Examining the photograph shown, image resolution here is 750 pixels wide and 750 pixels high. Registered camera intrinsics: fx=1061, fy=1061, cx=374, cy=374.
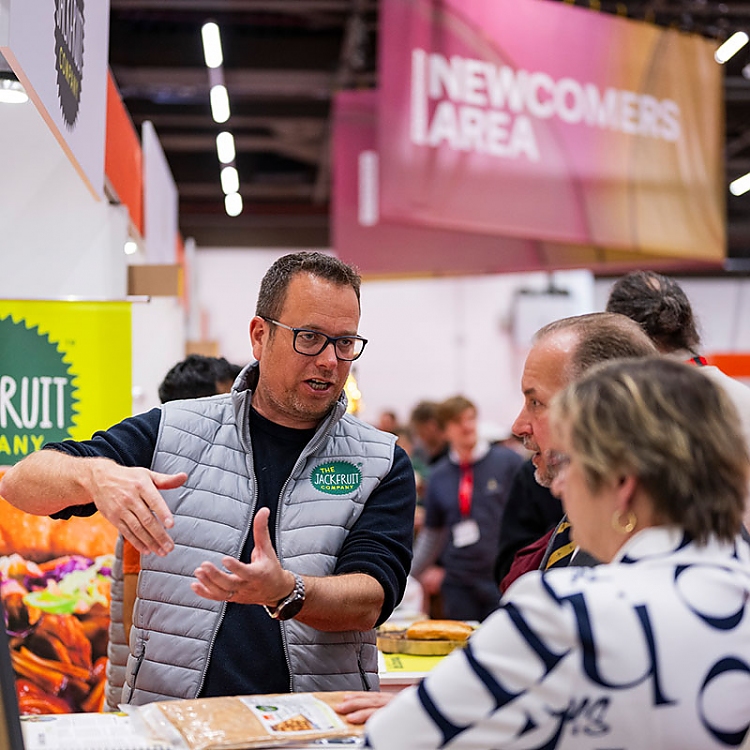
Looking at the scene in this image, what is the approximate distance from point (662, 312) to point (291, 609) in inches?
70.8

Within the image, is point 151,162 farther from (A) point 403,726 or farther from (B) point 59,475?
(A) point 403,726

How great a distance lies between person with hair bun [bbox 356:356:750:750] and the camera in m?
1.30

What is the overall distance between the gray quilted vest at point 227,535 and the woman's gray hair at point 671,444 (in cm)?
98

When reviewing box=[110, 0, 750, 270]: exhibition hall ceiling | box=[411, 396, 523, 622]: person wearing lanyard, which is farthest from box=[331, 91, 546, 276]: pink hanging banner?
box=[411, 396, 523, 622]: person wearing lanyard

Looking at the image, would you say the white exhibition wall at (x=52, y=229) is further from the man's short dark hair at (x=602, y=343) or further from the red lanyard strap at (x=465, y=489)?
the red lanyard strap at (x=465, y=489)

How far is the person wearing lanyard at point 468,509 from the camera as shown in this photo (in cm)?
614

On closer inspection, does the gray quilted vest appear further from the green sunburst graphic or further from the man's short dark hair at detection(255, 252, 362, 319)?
the green sunburst graphic

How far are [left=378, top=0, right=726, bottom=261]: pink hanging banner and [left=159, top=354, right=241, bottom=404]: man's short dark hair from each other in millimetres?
3416

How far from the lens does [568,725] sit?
133 cm

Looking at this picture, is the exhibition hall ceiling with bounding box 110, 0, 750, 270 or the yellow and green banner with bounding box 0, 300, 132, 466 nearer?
the yellow and green banner with bounding box 0, 300, 132, 466

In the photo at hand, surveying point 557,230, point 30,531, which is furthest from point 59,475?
point 557,230

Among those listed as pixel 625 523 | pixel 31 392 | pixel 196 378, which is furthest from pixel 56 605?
pixel 625 523

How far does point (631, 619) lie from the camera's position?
51.3 inches

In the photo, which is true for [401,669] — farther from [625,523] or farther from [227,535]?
[625,523]
